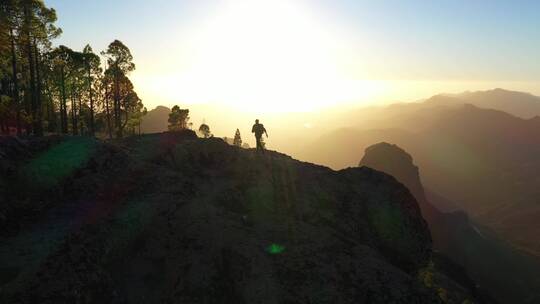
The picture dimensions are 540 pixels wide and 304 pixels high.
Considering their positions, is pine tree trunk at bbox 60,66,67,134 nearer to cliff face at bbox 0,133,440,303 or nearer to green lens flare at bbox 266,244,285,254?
cliff face at bbox 0,133,440,303

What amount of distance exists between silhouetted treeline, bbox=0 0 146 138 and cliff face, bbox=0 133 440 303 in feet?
60.3

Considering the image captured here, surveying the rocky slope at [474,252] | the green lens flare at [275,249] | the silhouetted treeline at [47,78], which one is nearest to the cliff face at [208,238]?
the green lens flare at [275,249]

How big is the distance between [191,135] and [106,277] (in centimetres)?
1892

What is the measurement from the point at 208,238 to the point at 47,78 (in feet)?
147

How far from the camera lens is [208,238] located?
2038 centimetres

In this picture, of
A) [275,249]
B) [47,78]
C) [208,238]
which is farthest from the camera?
[47,78]

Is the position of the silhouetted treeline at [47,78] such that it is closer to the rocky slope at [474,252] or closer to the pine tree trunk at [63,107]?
the pine tree trunk at [63,107]

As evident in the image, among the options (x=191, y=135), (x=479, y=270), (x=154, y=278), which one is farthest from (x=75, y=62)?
(x=479, y=270)

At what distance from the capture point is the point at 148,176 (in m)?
24.4

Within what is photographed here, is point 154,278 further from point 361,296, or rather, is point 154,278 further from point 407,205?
point 407,205

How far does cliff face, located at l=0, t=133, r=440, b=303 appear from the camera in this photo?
1678 centimetres

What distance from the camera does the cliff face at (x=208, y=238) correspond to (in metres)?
16.8

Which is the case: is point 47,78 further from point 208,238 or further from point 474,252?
point 474,252

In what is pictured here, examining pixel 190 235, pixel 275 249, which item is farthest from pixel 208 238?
pixel 275 249
